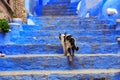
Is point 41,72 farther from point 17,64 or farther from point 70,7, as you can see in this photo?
point 70,7

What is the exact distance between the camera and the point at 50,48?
7180mm

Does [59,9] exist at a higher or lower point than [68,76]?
higher

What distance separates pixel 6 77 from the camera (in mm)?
5742

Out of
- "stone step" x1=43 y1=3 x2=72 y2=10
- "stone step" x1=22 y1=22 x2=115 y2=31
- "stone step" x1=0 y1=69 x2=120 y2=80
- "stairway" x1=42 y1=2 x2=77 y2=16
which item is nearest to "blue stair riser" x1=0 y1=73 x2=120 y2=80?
"stone step" x1=0 y1=69 x2=120 y2=80

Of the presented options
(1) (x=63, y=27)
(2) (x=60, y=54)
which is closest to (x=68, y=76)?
(2) (x=60, y=54)

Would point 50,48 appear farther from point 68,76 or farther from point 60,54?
point 68,76

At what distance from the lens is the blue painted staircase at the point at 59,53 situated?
591cm

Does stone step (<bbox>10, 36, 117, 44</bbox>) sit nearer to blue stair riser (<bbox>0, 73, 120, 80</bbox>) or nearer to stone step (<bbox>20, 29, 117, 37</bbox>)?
stone step (<bbox>20, 29, 117, 37</bbox>)

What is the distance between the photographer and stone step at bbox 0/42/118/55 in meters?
7.10

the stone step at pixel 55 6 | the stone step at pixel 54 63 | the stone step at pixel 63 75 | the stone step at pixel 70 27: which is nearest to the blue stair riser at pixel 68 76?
the stone step at pixel 63 75

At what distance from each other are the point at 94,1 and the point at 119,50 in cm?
429

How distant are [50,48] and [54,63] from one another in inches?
32.7

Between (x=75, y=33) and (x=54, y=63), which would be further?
(x=75, y=33)

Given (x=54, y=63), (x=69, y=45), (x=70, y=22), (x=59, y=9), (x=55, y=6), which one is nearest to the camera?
(x=54, y=63)
